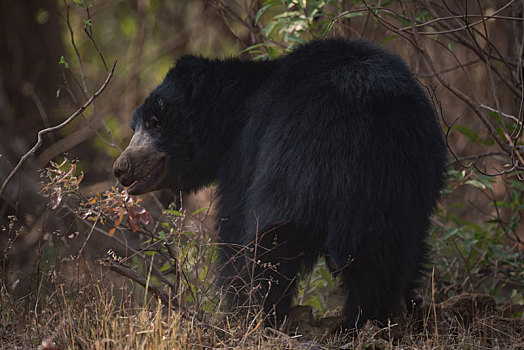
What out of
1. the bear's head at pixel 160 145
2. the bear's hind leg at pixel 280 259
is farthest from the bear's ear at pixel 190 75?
the bear's hind leg at pixel 280 259

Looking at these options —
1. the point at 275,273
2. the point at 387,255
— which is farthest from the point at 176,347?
the point at 387,255

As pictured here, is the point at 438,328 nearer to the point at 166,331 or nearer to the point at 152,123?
the point at 166,331

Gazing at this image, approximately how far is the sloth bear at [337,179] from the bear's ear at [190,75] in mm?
440

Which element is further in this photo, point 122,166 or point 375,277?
point 122,166

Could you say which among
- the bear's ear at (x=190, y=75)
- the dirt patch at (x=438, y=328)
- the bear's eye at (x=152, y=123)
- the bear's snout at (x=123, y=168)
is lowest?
the dirt patch at (x=438, y=328)

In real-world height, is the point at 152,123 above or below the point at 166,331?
above

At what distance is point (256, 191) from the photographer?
3.03 meters

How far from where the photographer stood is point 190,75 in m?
3.70

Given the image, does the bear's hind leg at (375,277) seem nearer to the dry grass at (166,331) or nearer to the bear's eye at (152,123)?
the dry grass at (166,331)

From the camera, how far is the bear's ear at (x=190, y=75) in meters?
3.66

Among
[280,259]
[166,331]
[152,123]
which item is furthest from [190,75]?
[166,331]

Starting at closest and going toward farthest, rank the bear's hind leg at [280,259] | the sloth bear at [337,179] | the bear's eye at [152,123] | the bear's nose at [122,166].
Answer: the sloth bear at [337,179]
the bear's hind leg at [280,259]
the bear's nose at [122,166]
the bear's eye at [152,123]

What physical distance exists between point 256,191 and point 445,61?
18.8ft

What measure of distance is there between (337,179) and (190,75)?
1.30 meters
